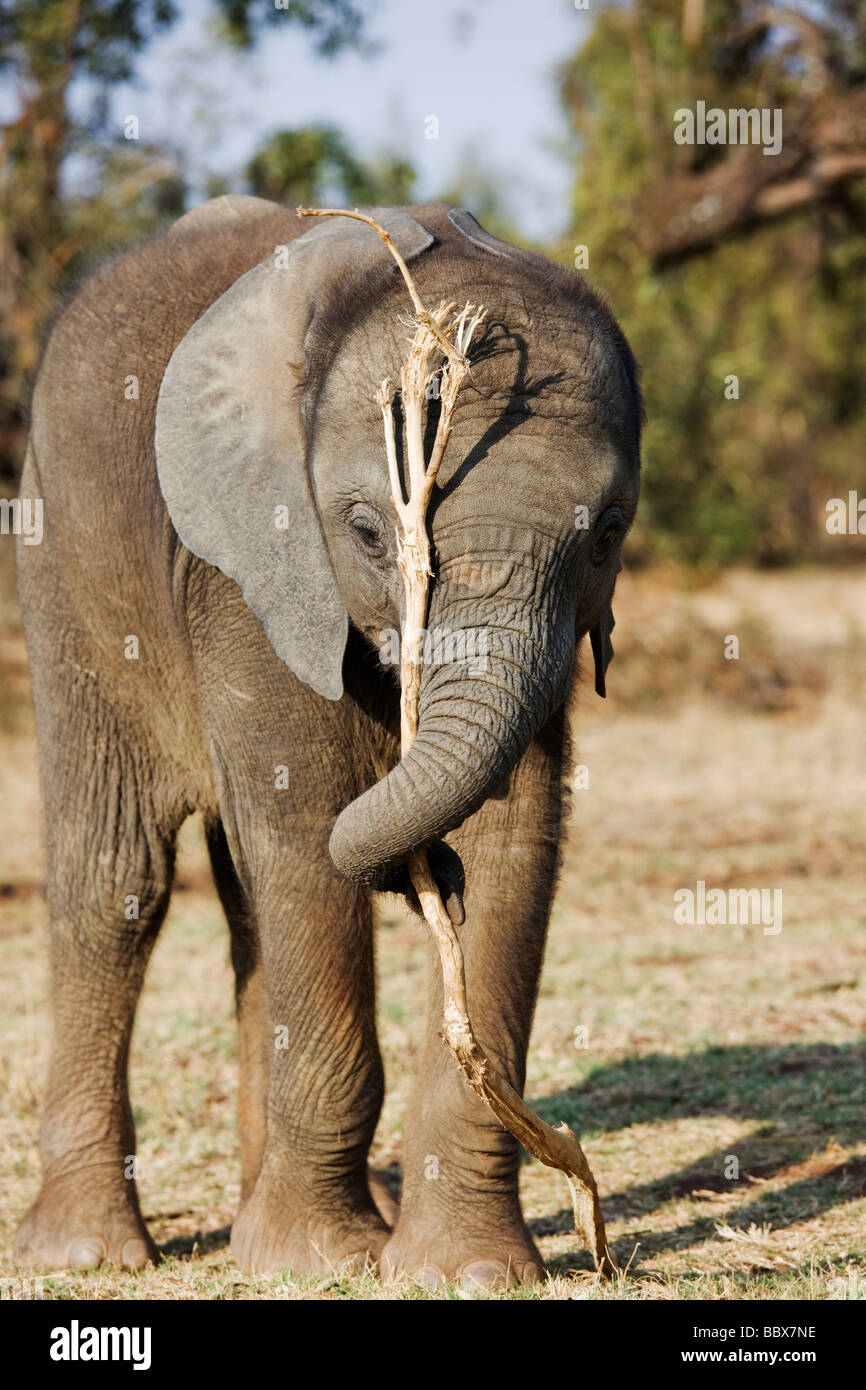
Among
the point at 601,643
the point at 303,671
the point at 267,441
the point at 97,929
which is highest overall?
the point at 267,441

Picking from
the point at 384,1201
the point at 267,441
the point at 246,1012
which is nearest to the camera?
the point at 267,441

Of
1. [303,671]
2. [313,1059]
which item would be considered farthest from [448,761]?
[313,1059]

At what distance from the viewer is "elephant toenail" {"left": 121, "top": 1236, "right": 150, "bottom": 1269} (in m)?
5.25

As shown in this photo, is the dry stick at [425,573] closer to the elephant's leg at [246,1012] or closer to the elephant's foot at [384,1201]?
the elephant's foot at [384,1201]

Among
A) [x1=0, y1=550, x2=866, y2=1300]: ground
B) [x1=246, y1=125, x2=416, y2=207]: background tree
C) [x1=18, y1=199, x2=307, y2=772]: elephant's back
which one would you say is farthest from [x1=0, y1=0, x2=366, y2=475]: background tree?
[x1=18, y1=199, x2=307, y2=772]: elephant's back

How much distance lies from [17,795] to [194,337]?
29.0 feet

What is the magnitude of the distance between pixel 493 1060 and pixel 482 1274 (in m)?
0.55

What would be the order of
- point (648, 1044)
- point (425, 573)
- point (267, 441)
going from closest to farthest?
point (425, 573) → point (267, 441) → point (648, 1044)

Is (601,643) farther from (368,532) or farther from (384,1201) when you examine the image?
(384,1201)

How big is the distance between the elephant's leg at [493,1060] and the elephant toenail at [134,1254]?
908 millimetres

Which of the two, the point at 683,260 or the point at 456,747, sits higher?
the point at 683,260

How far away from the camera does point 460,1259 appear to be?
182 inches

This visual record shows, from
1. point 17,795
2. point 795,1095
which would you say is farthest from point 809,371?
point 795,1095

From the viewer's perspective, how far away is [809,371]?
1171 inches
